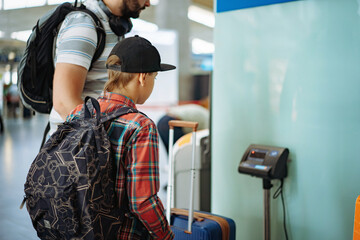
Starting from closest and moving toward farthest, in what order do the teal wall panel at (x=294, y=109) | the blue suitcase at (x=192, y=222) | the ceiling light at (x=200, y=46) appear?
the blue suitcase at (x=192, y=222) → the teal wall panel at (x=294, y=109) → the ceiling light at (x=200, y=46)

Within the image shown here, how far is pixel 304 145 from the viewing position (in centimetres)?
234

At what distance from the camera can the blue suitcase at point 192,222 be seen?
2037 millimetres

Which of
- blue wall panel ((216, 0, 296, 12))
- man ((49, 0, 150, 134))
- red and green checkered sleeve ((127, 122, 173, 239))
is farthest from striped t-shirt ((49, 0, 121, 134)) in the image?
blue wall panel ((216, 0, 296, 12))

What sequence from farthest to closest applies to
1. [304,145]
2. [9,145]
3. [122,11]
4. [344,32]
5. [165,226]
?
[9,145], [304,145], [344,32], [122,11], [165,226]

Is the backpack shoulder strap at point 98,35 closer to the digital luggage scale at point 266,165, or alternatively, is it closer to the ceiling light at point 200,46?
the digital luggage scale at point 266,165

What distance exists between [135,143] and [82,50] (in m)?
0.57

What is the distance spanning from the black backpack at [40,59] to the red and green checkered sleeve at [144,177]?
619 mm

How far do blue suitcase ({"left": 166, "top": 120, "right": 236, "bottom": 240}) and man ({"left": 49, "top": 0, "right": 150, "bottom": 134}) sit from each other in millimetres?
459

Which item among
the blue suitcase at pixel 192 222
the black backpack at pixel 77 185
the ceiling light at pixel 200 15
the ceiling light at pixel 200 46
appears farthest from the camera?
the ceiling light at pixel 200 46

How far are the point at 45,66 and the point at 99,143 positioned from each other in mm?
772

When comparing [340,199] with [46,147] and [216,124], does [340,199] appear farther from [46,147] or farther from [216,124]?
[46,147]

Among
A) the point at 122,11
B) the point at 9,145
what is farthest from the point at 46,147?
the point at 9,145

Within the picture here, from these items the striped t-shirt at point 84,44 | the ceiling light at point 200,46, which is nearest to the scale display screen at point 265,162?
the striped t-shirt at point 84,44

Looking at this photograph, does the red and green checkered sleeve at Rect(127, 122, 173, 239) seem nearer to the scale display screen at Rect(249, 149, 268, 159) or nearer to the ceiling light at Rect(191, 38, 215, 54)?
the scale display screen at Rect(249, 149, 268, 159)
